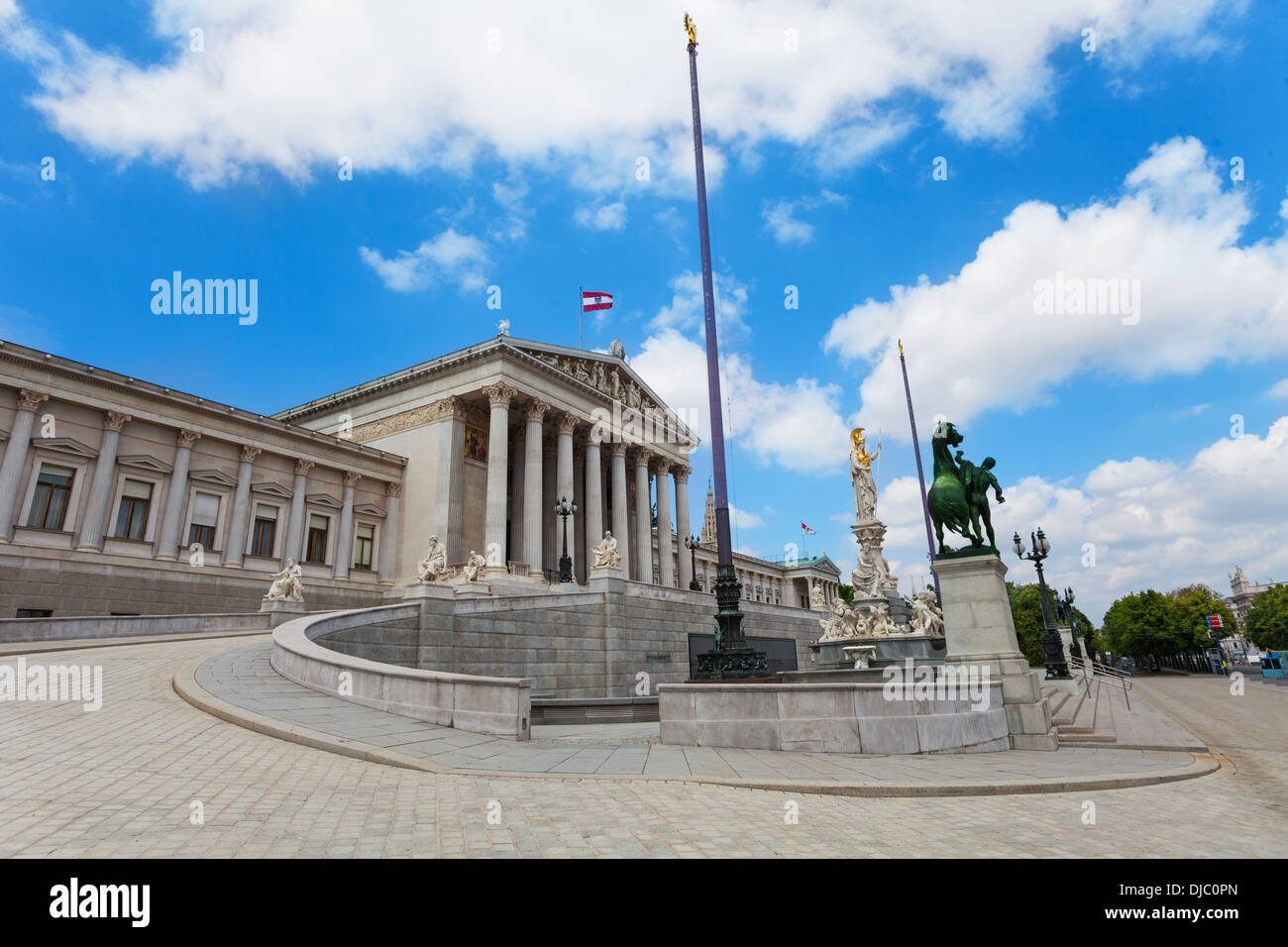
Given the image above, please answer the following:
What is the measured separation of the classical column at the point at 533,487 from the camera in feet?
130

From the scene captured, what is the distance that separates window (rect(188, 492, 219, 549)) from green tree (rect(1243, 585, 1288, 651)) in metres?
98.9

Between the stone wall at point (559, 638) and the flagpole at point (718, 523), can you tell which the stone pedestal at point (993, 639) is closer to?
the flagpole at point (718, 523)

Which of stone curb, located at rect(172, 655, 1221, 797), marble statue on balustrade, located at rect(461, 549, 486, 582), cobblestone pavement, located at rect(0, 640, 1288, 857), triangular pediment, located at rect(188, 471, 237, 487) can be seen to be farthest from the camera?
triangular pediment, located at rect(188, 471, 237, 487)

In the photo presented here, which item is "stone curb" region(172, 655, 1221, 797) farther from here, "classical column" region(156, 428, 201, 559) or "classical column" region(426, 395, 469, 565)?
"classical column" region(426, 395, 469, 565)

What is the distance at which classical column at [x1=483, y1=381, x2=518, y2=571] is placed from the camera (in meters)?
36.1

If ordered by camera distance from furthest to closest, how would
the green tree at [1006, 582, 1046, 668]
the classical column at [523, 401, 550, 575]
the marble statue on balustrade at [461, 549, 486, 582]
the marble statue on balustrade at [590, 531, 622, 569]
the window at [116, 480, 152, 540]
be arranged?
the green tree at [1006, 582, 1046, 668], the classical column at [523, 401, 550, 575], the window at [116, 480, 152, 540], the marble statue on balustrade at [461, 549, 486, 582], the marble statue on balustrade at [590, 531, 622, 569]

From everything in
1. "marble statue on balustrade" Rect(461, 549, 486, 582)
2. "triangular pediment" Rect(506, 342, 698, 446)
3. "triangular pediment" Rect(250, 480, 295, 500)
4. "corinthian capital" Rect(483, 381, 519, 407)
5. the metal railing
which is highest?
"triangular pediment" Rect(506, 342, 698, 446)

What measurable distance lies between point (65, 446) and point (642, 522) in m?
32.8

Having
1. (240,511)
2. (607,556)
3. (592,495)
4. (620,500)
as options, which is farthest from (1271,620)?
(240,511)

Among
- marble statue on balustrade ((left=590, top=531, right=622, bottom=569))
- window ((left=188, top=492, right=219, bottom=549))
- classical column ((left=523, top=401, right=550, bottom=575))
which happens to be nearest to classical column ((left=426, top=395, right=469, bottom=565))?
classical column ((left=523, top=401, right=550, bottom=575))

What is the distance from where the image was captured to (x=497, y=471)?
3734 centimetres

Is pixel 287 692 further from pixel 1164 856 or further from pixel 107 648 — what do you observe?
pixel 1164 856
